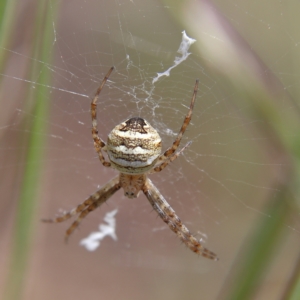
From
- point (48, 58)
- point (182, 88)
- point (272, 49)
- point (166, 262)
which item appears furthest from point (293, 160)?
point (166, 262)

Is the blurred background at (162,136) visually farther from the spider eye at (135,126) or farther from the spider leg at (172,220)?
the spider eye at (135,126)

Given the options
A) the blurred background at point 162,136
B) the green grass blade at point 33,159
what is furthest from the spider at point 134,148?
the green grass blade at point 33,159

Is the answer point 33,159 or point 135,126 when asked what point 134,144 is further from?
point 33,159

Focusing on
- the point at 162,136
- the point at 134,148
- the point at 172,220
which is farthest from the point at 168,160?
the point at 162,136

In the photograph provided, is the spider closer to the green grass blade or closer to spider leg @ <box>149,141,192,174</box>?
spider leg @ <box>149,141,192,174</box>

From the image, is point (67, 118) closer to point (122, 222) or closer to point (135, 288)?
point (122, 222)

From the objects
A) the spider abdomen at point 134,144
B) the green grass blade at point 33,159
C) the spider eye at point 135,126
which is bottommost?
the green grass blade at point 33,159
